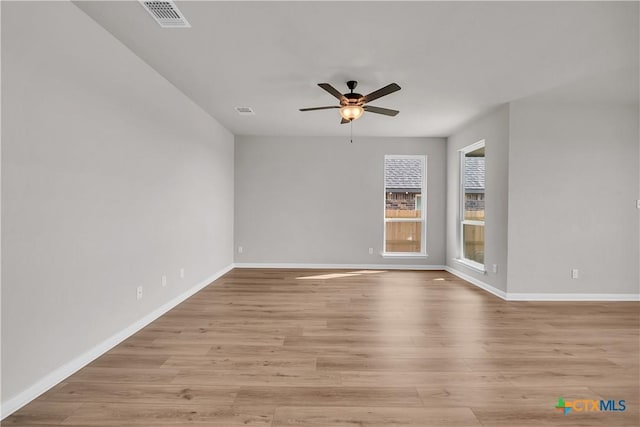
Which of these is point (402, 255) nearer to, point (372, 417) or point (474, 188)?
point (474, 188)

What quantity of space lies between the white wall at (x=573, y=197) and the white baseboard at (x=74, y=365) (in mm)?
4333

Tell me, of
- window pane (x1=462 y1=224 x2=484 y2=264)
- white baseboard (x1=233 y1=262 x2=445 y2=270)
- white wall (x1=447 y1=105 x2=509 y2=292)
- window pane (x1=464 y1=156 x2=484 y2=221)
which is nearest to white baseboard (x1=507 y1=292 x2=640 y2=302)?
white wall (x1=447 y1=105 x2=509 y2=292)

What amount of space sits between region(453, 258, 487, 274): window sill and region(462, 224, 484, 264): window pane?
0.23 ft

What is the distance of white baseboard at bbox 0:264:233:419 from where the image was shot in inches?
74.0

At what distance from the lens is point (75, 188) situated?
233cm

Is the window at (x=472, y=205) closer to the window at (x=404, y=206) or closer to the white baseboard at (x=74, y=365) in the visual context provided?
the window at (x=404, y=206)

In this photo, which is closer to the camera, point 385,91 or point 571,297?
point 385,91

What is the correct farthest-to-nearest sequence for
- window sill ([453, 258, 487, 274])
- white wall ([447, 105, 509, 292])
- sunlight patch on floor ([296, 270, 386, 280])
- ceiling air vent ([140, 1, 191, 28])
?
sunlight patch on floor ([296, 270, 386, 280]), window sill ([453, 258, 487, 274]), white wall ([447, 105, 509, 292]), ceiling air vent ([140, 1, 191, 28])

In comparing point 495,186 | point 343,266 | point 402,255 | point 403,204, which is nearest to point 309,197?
point 343,266

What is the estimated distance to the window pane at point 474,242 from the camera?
5.44 m

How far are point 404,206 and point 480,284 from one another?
2.25m

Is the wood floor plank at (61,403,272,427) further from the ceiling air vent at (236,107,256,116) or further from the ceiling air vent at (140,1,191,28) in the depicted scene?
the ceiling air vent at (236,107,256,116)

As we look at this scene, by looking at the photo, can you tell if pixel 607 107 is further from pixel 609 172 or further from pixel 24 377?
pixel 24 377

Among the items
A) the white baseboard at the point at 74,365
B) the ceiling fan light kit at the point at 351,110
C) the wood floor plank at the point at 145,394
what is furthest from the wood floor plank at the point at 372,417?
the ceiling fan light kit at the point at 351,110
